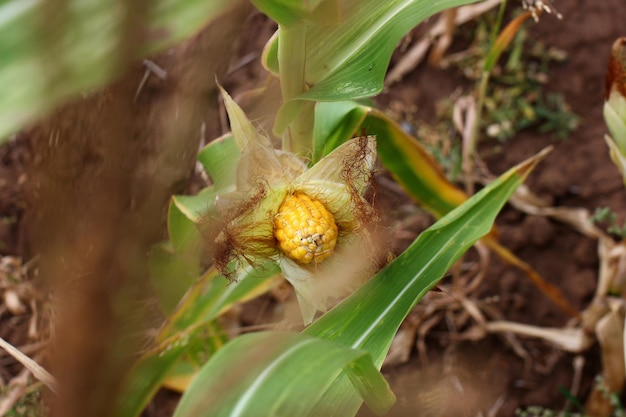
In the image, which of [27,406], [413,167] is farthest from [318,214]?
[27,406]

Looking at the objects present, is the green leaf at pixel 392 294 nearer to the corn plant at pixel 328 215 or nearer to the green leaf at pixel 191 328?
the corn plant at pixel 328 215

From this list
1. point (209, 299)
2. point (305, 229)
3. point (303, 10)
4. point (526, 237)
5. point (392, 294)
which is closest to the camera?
point (303, 10)

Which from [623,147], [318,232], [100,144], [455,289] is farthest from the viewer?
[455,289]

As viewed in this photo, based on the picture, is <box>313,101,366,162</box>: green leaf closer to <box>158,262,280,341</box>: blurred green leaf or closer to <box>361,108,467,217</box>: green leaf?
<box>361,108,467,217</box>: green leaf

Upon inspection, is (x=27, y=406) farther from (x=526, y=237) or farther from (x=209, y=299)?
(x=526, y=237)

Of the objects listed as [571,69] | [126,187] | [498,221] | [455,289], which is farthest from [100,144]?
[571,69]

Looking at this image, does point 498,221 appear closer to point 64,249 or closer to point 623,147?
point 623,147

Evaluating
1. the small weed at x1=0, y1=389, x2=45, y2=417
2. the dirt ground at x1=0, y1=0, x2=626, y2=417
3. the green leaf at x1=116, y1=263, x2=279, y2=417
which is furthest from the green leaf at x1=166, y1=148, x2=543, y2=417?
the small weed at x1=0, y1=389, x2=45, y2=417
